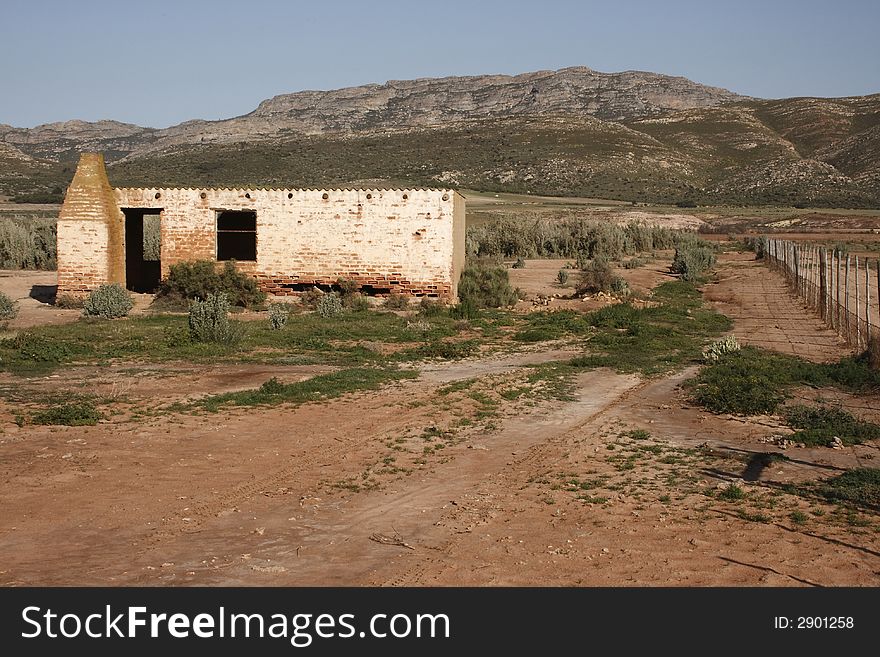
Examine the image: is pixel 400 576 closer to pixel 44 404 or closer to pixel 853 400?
pixel 44 404

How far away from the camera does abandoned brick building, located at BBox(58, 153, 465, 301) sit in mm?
23109

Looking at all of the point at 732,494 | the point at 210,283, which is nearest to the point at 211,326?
the point at 210,283

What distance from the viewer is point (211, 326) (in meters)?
17.3

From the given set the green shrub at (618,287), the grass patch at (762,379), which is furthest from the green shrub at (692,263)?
the grass patch at (762,379)

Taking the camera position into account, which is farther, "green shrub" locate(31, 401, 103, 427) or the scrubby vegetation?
the scrubby vegetation

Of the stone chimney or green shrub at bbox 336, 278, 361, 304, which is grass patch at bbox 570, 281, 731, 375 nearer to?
green shrub at bbox 336, 278, 361, 304

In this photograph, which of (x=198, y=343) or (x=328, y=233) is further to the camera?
(x=328, y=233)

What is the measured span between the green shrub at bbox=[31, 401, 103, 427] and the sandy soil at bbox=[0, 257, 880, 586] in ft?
0.82

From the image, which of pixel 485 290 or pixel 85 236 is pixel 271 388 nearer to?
pixel 85 236

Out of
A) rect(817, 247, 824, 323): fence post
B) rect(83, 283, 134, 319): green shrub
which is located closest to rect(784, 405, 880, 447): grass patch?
rect(817, 247, 824, 323): fence post

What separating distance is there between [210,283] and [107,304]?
272 cm

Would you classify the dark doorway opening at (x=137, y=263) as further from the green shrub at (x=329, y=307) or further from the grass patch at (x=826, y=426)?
the grass patch at (x=826, y=426)

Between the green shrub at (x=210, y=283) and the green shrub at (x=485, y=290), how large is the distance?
4914 millimetres

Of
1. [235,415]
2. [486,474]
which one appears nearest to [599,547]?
[486,474]
